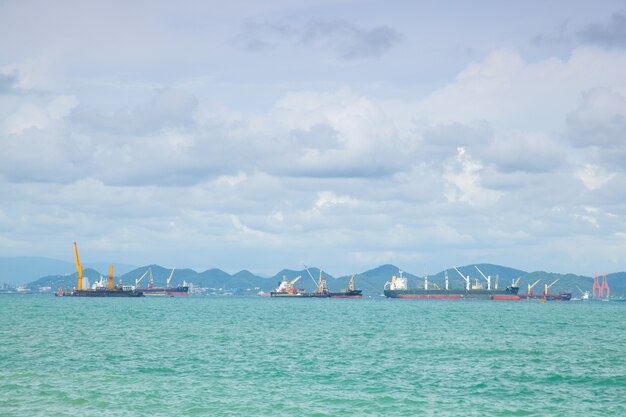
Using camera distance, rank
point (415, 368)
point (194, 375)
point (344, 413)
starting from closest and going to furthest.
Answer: point (344, 413)
point (194, 375)
point (415, 368)

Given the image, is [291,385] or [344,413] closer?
[344,413]

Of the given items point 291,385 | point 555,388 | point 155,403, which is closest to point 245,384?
point 291,385

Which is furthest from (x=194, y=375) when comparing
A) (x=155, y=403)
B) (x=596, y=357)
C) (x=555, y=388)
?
(x=596, y=357)

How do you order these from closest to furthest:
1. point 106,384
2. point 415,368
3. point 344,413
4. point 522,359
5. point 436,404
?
point 344,413 → point 436,404 → point 106,384 → point 415,368 → point 522,359

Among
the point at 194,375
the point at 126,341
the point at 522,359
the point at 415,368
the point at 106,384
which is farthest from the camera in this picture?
the point at 126,341

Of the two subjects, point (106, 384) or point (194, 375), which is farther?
point (194, 375)

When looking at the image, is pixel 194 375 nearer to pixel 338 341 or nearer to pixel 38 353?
pixel 38 353

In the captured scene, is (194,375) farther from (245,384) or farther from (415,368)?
(415,368)

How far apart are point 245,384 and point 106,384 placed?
435 inches

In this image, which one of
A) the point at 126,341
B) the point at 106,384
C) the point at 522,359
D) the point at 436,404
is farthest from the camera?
the point at 126,341

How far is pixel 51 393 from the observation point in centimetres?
5331

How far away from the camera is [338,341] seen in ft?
328

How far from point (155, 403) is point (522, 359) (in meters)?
43.6

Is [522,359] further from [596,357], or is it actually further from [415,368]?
[415,368]
